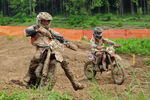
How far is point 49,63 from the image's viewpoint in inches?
233

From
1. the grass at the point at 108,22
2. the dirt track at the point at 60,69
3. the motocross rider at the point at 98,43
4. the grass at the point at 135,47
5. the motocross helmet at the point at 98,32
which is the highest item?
the grass at the point at 108,22

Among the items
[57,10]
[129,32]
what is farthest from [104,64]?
[57,10]

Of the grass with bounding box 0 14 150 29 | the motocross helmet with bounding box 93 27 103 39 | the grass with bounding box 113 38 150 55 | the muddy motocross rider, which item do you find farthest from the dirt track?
the grass with bounding box 0 14 150 29

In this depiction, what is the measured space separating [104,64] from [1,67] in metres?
4.87

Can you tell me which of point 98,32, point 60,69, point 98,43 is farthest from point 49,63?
point 60,69

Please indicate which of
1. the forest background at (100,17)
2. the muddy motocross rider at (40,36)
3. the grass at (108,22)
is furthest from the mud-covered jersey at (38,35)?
the grass at (108,22)

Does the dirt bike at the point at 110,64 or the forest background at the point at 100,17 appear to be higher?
the forest background at the point at 100,17

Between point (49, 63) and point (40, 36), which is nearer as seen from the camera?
point (49, 63)

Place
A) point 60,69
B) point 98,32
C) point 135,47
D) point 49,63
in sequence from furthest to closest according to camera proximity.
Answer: point 135,47 → point 60,69 → point 98,32 → point 49,63

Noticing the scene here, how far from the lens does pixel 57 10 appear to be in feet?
185

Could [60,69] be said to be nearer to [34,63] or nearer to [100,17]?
[34,63]

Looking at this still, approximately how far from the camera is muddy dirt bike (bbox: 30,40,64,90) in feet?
A: 18.8

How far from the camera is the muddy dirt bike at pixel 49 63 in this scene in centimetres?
573

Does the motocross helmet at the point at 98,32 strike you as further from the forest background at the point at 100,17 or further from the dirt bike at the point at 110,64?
the forest background at the point at 100,17
